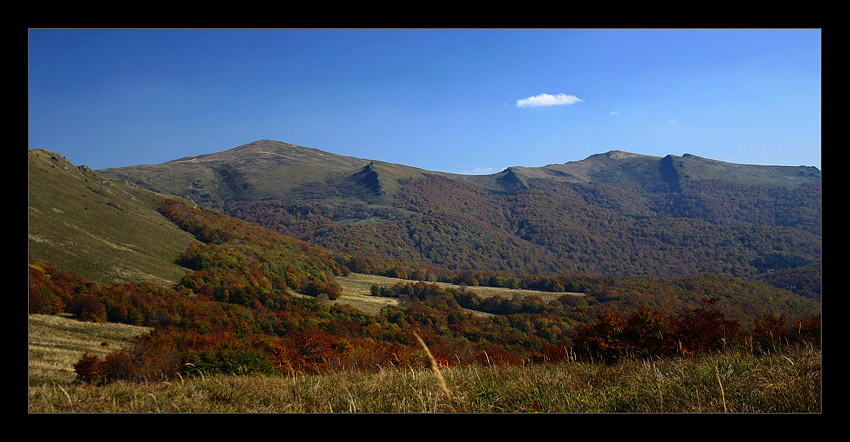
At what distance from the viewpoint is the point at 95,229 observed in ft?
256

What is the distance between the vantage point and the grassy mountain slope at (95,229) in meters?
66.4

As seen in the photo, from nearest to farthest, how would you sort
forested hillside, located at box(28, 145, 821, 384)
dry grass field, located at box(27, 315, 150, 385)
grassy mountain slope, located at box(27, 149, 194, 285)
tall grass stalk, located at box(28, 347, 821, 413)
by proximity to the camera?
1. tall grass stalk, located at box(28, 347, 821, 413)
2. forested hillside, located at box(28, 145, 821, 384)
3. dry grass field, located at box(27, 315, 150, 385)
4. grassy mountain slope, located at box(27, 149, 194, 285)

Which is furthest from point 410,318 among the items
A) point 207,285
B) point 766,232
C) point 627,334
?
point 766,232

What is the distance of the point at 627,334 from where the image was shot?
899 inches

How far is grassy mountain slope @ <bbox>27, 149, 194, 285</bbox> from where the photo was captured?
66.4 m

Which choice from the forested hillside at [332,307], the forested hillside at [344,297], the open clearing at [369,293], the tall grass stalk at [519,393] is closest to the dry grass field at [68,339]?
the forested hillside at [344,297]

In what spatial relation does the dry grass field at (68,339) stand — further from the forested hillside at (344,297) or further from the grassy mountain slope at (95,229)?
the grassy mountain slope at (95,229)

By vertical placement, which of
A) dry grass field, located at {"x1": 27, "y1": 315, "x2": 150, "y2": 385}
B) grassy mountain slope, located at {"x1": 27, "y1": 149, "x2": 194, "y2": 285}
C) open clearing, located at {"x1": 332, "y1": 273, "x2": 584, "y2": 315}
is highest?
grassy mountain slope, located at {"x1": 27, "y1": 149, "x2": 194, "y2": 285}

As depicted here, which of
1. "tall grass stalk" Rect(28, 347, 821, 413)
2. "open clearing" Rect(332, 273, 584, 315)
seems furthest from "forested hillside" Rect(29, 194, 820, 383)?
"tall grass stalk" Rect(28, 347, 821, 413)

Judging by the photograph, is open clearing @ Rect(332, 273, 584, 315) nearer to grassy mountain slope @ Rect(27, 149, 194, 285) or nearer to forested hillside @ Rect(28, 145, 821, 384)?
forested hillside @ Rect(28, 145, 821, 384)

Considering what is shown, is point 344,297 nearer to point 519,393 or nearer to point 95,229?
point 95,229

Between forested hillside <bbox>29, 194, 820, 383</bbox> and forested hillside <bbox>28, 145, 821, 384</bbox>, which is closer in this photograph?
forested hillside <bbox>28, 145, 821, 384</bbox>

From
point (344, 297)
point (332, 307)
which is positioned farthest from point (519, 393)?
point (344, 297)
